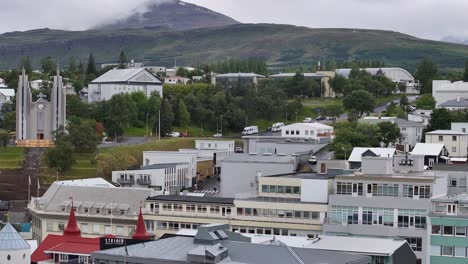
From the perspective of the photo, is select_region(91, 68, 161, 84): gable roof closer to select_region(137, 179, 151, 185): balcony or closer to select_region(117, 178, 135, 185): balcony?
select_region(117, 178, 135, 185): balcony

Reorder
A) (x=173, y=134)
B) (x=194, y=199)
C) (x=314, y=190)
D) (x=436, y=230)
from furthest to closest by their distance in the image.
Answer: (x=173, y=134) → (x=194, y=199) → (x=314, y=190) → (x=436, y=230)

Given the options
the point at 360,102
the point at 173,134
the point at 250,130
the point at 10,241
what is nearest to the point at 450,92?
the point at 360,102

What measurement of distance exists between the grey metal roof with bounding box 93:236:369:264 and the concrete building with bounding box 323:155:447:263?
35.2 ft

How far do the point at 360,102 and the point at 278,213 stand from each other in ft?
231

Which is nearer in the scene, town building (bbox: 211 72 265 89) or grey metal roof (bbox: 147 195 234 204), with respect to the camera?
grey metal roof (bbox: 147 195 234 204)

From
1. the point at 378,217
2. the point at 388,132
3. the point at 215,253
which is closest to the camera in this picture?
the point at 215,253

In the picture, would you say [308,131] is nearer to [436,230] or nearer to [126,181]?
[126,181]

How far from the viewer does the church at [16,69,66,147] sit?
383 feet

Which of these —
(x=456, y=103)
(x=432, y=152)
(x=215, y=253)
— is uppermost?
(x=456, y=103)

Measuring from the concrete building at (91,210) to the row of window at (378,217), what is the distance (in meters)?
13.1

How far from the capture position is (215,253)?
4200 cm

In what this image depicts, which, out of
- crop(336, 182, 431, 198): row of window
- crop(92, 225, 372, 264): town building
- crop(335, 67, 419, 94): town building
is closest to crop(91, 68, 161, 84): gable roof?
crop(335, 67, 419, 94): town building

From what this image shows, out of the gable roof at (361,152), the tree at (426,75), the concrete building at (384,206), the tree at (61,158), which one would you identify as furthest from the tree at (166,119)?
the concrete building at (384,206)

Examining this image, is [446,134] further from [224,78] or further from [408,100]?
[224,78]
